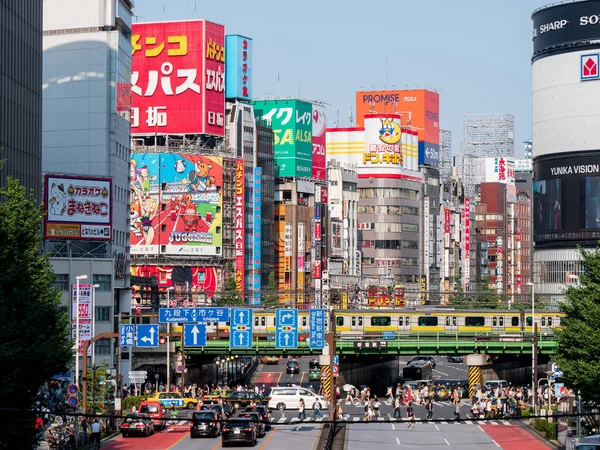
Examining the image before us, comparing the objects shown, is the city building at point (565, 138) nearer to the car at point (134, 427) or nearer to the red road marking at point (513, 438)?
the red road marking at point (513, 438)

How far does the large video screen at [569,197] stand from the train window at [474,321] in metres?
46.2

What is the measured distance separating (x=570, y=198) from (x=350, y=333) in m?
54.2

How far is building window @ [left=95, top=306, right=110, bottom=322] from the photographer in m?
121

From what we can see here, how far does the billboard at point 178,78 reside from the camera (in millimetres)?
186375

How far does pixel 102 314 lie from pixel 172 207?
61.0 meters

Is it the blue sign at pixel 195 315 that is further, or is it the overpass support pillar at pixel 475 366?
the overpass support pillar at pixel 475 366

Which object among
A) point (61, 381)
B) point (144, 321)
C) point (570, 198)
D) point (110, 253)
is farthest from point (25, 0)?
point (570, 198)

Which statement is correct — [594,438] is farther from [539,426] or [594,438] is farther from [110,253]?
[110,253]

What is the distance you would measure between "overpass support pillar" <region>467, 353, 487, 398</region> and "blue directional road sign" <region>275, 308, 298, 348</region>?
28502 millimetres

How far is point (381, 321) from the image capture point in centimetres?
12369

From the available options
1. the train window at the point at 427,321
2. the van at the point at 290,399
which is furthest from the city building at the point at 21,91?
the train window at the point at 427,321

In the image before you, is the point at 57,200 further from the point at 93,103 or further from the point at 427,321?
the point at 427,321

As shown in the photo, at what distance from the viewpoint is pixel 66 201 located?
376ft

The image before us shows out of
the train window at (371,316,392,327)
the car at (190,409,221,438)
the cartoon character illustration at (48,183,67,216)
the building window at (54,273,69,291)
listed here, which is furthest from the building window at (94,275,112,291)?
the car at (190,409,221,438)
